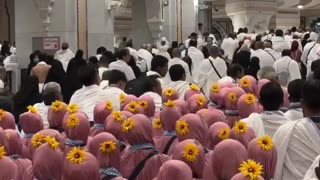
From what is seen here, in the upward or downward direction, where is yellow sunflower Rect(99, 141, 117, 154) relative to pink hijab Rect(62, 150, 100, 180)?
upward

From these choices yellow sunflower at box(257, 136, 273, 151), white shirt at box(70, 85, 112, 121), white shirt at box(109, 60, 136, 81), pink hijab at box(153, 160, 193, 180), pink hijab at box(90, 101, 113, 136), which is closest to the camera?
pink hijab at box(153, 160, 193, 180)

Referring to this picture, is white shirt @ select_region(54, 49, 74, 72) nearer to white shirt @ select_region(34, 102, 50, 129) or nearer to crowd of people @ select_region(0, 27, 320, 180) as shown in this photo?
crowd of people @ select_region(0, 27, 320, 180)

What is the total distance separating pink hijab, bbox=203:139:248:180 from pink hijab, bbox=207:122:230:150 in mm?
714

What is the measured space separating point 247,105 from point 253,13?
62.4ft

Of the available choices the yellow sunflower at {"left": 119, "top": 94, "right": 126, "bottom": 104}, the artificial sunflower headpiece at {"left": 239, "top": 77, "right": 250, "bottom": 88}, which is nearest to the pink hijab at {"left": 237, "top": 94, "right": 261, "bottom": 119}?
the artificial sunflower headpiece at {"left": 239, "top": 77, "right": 250, "bottom": 88}

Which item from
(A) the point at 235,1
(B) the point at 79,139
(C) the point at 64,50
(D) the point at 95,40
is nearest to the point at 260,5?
(A) the point at 235,1

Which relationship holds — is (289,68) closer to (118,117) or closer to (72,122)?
(118,117)

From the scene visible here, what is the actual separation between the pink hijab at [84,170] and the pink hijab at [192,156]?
1.89 feet

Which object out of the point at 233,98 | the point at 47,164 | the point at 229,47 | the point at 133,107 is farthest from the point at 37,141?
the point at 229,47

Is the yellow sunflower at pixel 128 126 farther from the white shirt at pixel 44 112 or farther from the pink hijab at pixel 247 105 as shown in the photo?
the white shirt at pixel 44 112

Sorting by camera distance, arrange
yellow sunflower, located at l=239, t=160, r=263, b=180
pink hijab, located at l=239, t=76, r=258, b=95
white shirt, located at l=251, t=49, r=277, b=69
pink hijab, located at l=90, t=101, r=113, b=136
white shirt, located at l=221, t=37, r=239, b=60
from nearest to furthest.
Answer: yellow sunflower, located at l=239, t=160, r=263, b=180 < pink hijab, located at l=90, t=101, r=113, b=136 < pink hijab, located at l=239, t=76, r=258, b=95 < white shirt, located at l=251, t=49, r=277, b=69 < white shirt, located at l=221, t=37, r=239, b=60

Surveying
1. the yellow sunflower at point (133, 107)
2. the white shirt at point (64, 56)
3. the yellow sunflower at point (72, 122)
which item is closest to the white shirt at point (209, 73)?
the white shirt at point (64, 56)

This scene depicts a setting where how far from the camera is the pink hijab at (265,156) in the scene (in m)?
4.11

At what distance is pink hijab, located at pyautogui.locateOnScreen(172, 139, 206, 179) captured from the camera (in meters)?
4.19
